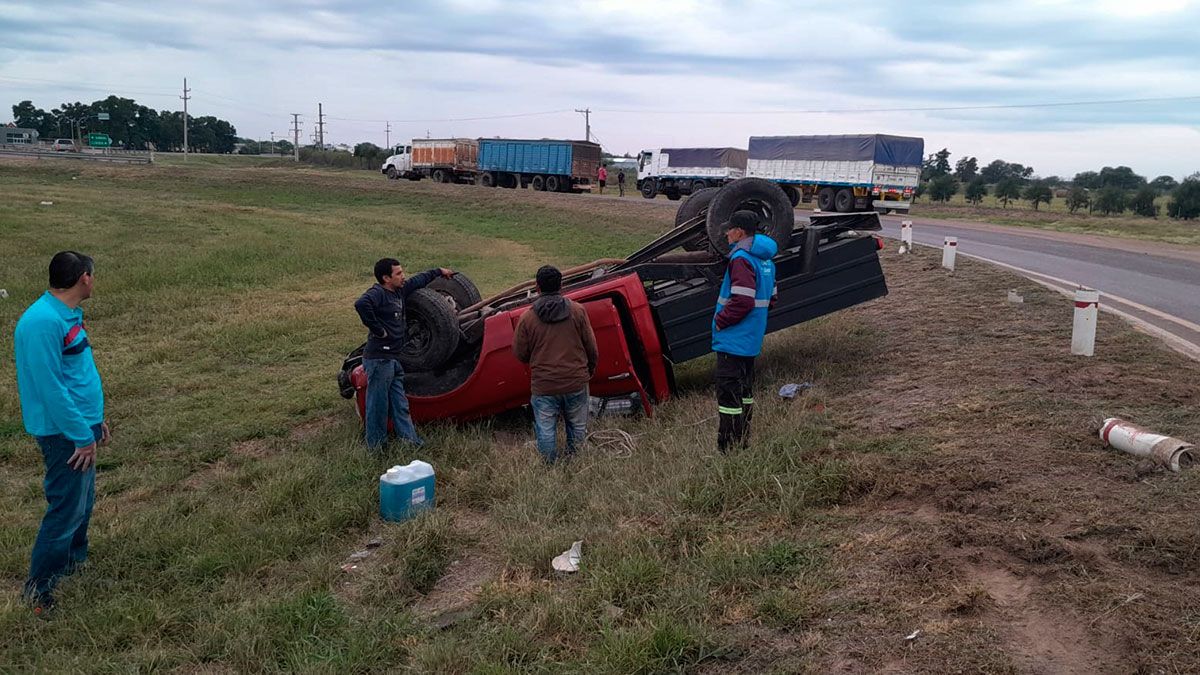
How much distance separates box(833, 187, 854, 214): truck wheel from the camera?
99.6 ft

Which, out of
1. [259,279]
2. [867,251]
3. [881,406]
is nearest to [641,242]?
[259,279]

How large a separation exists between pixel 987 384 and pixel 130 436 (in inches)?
283

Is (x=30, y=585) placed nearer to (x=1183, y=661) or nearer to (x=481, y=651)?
(x=481, y=651)

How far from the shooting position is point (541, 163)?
142ft

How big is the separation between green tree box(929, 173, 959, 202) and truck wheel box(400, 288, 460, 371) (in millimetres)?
39493

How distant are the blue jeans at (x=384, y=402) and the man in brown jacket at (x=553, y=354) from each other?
1.14 m

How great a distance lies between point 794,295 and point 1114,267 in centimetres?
961

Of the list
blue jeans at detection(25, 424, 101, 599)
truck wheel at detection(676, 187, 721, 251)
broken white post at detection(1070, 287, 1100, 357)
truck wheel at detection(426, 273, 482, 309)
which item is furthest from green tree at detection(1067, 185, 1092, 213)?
blue jeans at detection(25, 424, 101, 599)

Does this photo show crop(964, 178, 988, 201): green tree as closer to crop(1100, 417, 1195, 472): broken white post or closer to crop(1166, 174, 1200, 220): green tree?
crop(1166, 174, 1200, 220): green tree

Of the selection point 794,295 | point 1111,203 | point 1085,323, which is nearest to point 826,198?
point 1111,203

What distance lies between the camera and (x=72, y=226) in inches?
873

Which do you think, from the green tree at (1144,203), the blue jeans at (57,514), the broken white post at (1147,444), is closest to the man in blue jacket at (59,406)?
the blue jeans at (57,514)

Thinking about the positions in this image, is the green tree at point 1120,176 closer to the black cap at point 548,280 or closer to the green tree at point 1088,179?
the green tree at point 1088,179

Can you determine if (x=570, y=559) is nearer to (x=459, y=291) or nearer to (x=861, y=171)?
(x=459, y=291)
